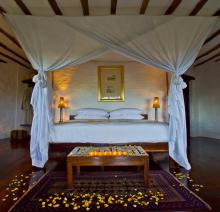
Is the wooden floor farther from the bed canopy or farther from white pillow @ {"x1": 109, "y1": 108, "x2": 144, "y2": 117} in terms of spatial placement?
white pillow @ {"x1": 109, "y1": 108, "x2": 144, "y2": 117}

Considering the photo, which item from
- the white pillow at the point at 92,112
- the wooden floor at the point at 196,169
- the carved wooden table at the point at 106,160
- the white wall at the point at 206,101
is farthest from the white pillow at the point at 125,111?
the white wall at the point at 206,101

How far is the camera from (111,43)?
300 centimetres

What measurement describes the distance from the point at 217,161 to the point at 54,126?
265 cm

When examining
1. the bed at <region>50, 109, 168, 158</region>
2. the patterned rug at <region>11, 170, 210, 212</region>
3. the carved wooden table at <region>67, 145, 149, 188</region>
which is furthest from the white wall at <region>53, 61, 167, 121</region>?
the carved wooden table at <region>67, 145, 149, 188</region>

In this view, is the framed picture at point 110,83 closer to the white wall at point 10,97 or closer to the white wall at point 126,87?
the white wall at point 126,87

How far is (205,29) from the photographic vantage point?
3.05 m

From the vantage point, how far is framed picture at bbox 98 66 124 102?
17.7ft

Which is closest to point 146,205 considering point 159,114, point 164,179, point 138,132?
Answer: point 164,179

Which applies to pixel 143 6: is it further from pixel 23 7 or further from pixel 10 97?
pixel 10 97

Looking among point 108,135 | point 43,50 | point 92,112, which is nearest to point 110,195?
point 108,135

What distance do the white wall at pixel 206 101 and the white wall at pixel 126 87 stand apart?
213cm

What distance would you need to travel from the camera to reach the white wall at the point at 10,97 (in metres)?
6.36

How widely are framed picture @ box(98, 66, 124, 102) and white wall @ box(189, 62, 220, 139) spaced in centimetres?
295

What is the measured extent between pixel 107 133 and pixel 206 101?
4.82 m
